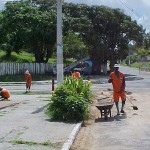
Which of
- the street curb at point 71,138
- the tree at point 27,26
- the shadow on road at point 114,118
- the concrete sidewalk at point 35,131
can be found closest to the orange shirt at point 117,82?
the shadow on road at point 114,118

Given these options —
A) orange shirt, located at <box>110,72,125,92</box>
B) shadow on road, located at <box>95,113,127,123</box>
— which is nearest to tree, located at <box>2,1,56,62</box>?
orange shirt, located at <box>110,72,125,92</box>

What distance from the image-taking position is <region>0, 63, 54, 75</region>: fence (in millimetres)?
47719

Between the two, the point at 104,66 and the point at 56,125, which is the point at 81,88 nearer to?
the point at 56,125

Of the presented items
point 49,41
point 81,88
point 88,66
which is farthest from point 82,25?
point 81,88

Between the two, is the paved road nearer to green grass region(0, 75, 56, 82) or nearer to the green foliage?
the green foliage

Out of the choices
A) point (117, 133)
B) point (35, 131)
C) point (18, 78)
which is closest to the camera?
point (35, 131)

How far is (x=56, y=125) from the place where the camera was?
504 inches

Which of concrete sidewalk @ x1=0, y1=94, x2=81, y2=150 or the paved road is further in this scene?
the paved road

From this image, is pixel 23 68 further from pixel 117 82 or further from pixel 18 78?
pixel 117 82

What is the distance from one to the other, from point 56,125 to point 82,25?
1521 inches

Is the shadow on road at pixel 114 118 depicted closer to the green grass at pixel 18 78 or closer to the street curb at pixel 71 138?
the street curb at pixel 71 138

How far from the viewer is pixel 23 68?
4947 cm

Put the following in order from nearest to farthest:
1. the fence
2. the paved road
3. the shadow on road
→ 1. the paved road
2. the shadow on road
3. the fence

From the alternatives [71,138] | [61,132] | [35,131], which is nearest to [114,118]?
[61,132]
